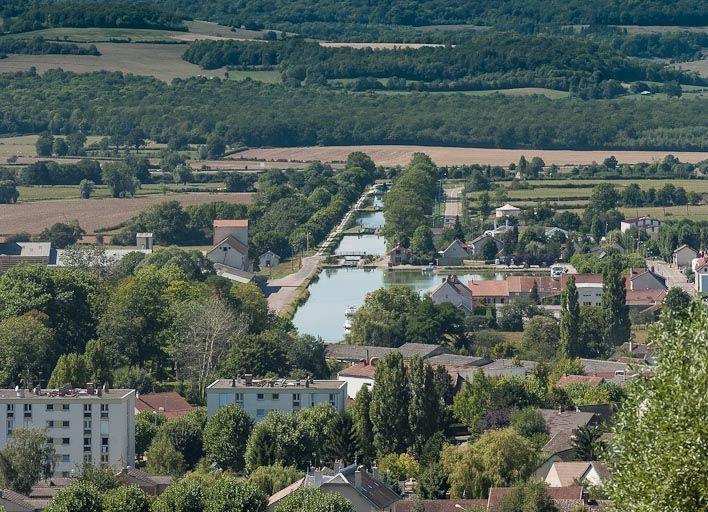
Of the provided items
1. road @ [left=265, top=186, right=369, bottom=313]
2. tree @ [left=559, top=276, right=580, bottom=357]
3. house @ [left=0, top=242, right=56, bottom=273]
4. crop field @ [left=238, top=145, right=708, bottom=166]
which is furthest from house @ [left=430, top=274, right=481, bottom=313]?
Result: crop field @ [left=238, top=145, right=708, bottom=166]

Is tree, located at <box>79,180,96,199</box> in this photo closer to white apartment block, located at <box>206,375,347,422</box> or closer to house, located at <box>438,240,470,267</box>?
house, located at <box>438,240,470,267</box>

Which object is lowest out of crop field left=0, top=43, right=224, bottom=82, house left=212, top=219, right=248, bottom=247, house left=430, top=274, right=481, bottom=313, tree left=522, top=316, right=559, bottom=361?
crop field left=0, top=43, right=224, bottom=82

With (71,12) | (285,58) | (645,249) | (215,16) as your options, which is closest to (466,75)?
(285,58)

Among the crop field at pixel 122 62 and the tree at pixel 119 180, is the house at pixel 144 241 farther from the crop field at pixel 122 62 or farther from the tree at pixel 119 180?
the crop field at pixel 122 62

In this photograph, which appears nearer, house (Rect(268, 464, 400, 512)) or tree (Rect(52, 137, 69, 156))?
house (Rect(268, 464, 400, 512))

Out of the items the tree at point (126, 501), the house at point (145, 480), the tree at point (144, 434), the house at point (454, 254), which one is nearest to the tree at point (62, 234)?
the house at point (454, 254)
